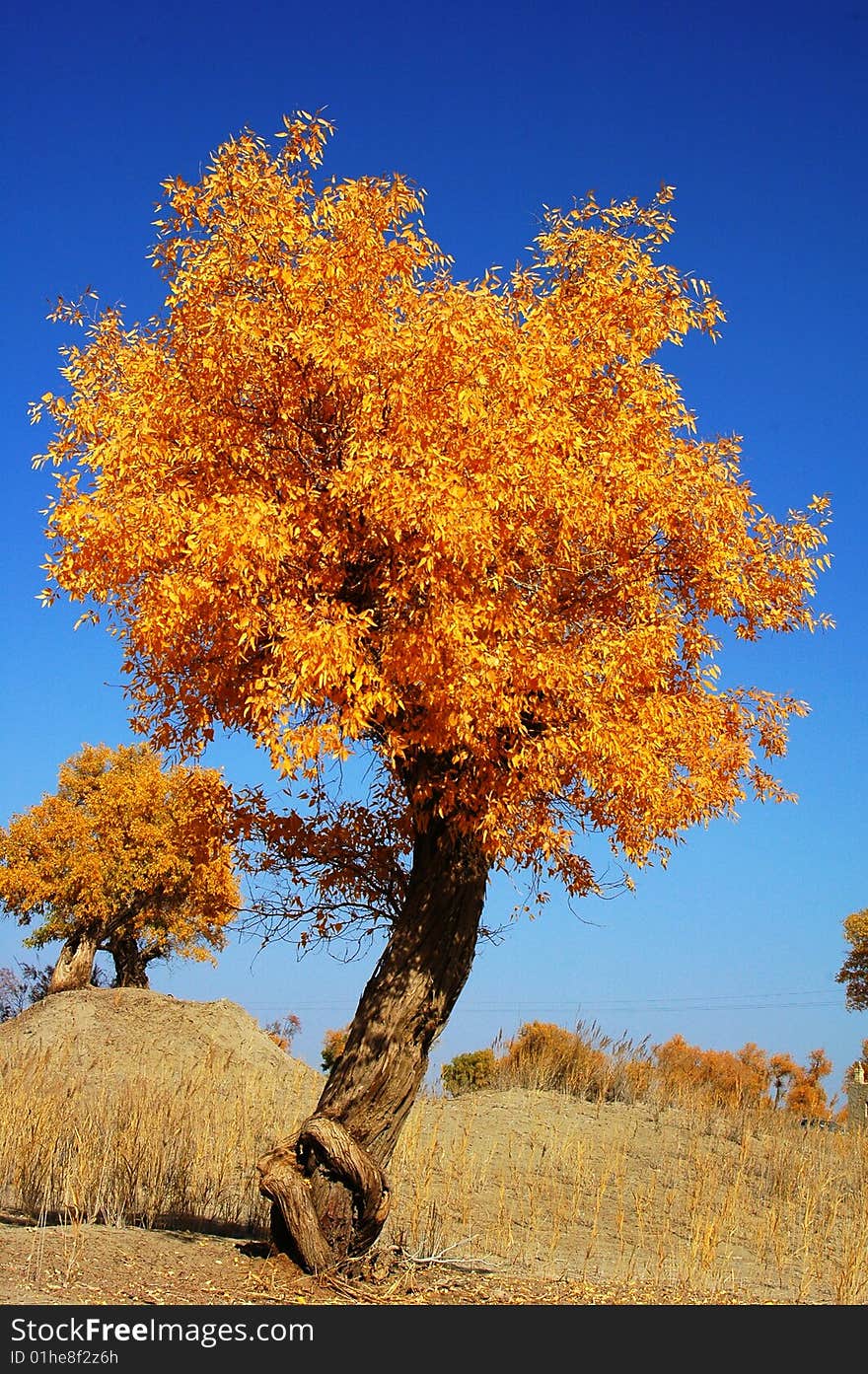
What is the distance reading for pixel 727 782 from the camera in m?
10.2

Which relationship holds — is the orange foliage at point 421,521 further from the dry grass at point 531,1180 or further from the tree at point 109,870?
the tree at point 109,870

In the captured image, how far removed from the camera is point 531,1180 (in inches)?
629

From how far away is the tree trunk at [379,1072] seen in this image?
9469 millimetres

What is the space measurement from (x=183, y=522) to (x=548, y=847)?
369 centimetres

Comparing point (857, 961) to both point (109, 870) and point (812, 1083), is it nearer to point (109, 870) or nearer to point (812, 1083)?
point (812, 1083)

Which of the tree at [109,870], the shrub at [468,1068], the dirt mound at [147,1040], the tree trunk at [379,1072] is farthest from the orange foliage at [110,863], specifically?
the tree trunk at [379,1072]

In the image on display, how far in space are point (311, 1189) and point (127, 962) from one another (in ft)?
84.3

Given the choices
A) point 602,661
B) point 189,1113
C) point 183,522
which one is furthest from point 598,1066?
point 183,522

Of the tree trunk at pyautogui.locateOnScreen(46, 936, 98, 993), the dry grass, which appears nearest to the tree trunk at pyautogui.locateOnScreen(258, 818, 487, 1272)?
the dry grass

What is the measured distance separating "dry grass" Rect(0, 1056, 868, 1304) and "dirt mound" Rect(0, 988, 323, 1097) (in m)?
1.64

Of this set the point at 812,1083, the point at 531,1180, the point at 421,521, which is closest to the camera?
the point at 421,521

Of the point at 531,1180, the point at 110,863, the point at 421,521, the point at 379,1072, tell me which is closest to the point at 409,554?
the point at 421,521

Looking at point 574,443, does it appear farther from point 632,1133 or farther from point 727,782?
point 632,1133

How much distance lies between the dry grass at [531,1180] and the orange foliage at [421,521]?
4227 millimetres
